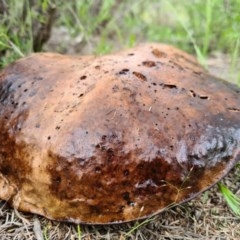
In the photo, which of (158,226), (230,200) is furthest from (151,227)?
(230,200)

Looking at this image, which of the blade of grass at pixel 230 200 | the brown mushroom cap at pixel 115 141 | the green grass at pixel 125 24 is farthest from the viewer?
the green grass at pixel 125 24

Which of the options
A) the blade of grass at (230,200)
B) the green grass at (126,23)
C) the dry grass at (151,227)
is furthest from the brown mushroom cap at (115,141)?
the green grass at (126,23)

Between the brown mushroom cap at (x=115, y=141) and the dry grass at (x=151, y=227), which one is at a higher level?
the brown mushroom cap at (x=115, y=141)

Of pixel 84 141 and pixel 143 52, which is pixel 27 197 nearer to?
pixel 84 141

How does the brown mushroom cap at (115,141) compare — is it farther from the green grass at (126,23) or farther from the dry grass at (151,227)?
the green grass at (126,23)

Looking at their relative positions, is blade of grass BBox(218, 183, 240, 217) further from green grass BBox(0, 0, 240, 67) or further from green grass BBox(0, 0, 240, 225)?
green grass BBox(0, 0, 240, 67)

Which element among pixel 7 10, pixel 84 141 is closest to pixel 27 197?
pixel 84 141

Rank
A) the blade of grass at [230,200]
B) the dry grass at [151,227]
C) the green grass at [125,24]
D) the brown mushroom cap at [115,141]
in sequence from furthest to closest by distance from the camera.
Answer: the green grass at [125,24] < the blade of grass at [230,200] < the dry grass at [151,227] < the brown mushroom cap at [115,141]

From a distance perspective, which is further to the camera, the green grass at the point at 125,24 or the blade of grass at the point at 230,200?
the green grass at the point at 125,24
